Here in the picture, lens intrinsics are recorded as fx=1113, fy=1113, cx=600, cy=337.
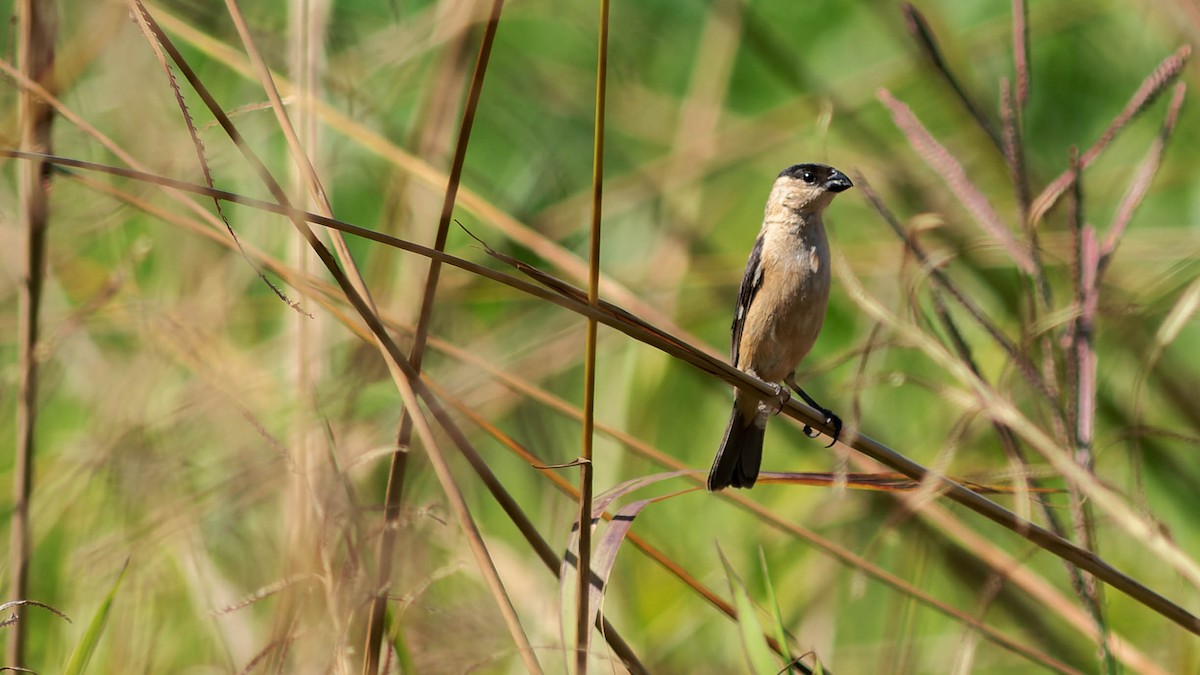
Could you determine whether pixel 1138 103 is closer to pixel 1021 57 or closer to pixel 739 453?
pixel 1021 57

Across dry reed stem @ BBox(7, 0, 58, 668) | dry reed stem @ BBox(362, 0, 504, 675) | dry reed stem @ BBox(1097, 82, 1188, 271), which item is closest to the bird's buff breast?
dry reed stem @ BBox(1097, 82, 1188, 271)

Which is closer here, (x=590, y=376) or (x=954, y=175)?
(x=590, y=376)

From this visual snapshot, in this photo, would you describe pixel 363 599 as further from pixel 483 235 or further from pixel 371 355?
pixel 483 235

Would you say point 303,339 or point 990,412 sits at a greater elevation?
point 990,412

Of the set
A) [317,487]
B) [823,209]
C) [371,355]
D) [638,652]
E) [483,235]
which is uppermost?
[823,209]

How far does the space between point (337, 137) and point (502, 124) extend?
1125 mm

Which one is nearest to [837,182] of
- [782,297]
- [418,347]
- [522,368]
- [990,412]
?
[782,297]

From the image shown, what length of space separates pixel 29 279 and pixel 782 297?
2101 mm

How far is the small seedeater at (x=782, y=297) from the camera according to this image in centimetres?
339

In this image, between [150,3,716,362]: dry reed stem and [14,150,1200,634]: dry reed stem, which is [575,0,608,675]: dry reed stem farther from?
[150,3,716,362]: dry reed stem

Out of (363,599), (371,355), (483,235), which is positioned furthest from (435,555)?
(483,235)

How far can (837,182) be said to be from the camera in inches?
132

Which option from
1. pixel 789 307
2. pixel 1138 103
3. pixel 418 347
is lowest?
pixel 418 347

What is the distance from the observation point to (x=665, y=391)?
13.1 ft
